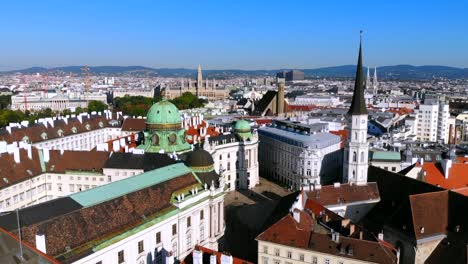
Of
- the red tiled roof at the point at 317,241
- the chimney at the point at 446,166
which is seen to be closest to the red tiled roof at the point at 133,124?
the chimney at the point at 446,166

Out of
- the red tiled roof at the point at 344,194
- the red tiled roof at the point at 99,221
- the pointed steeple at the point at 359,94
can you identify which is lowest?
the red tiled roof at the point at 344,194

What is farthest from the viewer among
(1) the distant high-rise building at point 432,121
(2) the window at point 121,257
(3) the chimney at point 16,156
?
(1) the distant high-rise building at point 432,121

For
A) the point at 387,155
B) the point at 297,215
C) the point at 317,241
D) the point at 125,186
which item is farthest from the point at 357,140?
the point at 125,186

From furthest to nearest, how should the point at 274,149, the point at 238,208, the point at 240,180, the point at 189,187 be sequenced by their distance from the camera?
1. the point at 274,149
2. the point at 240,180
3. the point at 238,208
4. the point at 189,187

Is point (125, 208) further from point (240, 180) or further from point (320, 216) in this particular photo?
point (240, 180)

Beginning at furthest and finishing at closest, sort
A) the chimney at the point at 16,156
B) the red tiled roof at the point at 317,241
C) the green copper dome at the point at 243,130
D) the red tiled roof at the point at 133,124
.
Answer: the red tiled roof at the point at 133,124
the green copper dome at the point at 243,130
the chimney at the point at 16,156
the red tiled roof at the point at 317,241

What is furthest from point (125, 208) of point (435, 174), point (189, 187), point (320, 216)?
point (435, 174)

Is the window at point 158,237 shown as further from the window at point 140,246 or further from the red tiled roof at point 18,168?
the red tiled roof at point 18,168
